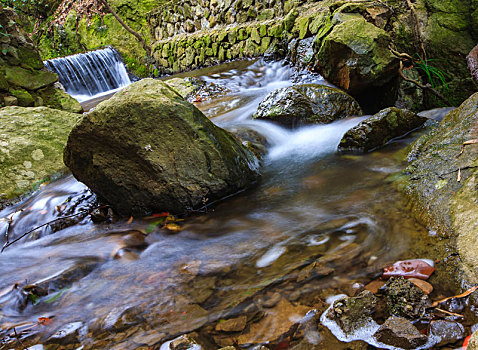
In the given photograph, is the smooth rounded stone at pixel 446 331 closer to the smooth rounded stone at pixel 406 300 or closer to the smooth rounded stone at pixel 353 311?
the smooth rounded stone at pixel 406 300

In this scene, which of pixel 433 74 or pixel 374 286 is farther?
pixel 433 74

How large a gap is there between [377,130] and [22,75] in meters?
6.95

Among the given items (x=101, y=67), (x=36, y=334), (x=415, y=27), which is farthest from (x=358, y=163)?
(x=101, y=67)

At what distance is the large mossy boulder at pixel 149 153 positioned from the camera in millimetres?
2818

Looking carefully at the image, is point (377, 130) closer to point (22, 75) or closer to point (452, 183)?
point (452, 183)

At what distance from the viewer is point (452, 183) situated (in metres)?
2.21

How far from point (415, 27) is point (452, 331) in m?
6.24

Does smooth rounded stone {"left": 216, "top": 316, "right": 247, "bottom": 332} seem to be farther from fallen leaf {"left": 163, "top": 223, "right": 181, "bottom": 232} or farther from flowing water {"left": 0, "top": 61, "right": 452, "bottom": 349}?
fallen leaf {"left": 163, "top": 223, "right": 181, "bottom": 232}

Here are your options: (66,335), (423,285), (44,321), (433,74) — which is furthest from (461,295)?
(433,74)

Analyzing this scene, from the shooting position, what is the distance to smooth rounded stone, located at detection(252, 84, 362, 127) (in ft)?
16.7

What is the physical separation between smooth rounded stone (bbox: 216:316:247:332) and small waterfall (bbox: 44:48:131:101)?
12062mm

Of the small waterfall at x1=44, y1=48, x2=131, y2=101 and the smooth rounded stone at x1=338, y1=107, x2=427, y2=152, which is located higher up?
the small waterfall at x1=44, y1=48, x2=131, y2=101

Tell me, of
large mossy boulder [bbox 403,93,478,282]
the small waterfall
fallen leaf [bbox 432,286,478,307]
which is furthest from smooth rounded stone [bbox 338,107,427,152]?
the small waterfall

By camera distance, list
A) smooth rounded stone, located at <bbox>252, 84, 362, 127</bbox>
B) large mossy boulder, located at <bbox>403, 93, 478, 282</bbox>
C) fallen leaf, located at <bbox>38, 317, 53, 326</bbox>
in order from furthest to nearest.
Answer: smooth rounded stone, located at <bbox>252, 84, 362, 127</bbox> < fallen leaf, located at <bbox>38, 317, 53, 326</bbox> < large mossy boulder, located at <bbox>403, 93, 478, 282</bbox>
